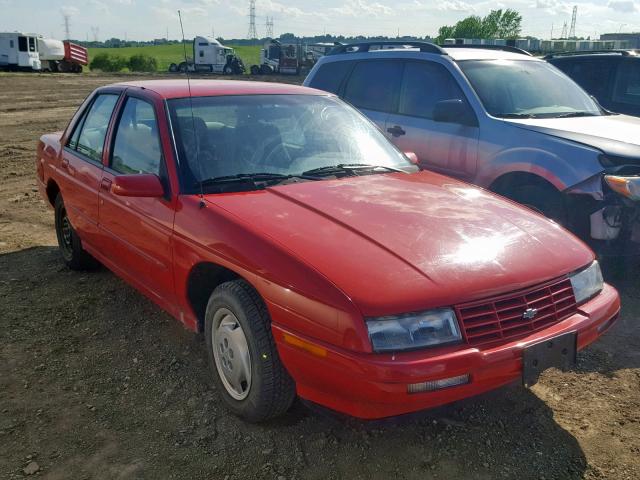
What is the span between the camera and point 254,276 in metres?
2.68

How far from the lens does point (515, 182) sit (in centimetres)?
501

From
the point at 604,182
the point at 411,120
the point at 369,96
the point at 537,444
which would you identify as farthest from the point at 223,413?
the point at 369,96

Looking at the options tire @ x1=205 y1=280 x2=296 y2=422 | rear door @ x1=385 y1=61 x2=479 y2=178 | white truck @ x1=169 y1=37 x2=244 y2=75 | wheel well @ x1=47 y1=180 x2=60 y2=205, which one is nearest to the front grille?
tire @ x1=205 y1=280 x2=296 y2=422

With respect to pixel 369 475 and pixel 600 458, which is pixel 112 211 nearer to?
pixel 369 475

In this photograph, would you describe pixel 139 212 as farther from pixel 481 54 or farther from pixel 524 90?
pixel 481 54

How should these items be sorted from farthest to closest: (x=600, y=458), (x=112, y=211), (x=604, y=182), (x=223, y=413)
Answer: (x=604, y=182)
(x=112, y=211)
(x=223, y=413)
(x=600, y=458)

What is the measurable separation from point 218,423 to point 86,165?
235cm

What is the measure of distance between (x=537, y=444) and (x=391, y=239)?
120 cm

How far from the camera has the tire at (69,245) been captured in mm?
4982

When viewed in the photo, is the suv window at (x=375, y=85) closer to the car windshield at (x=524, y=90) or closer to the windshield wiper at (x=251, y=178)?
the car windshield at (x=524, y=90)

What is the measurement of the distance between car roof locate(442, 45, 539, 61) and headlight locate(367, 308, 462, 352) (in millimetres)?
3928

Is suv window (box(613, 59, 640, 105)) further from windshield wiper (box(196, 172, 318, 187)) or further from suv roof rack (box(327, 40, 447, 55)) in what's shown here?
windshield wiper (box(196, 172, 318, 187))

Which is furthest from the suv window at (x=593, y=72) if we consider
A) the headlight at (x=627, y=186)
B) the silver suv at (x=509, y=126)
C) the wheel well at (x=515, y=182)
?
the headlight at (x=627, y=186)

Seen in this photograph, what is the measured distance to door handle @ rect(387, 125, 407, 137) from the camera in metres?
5.88
